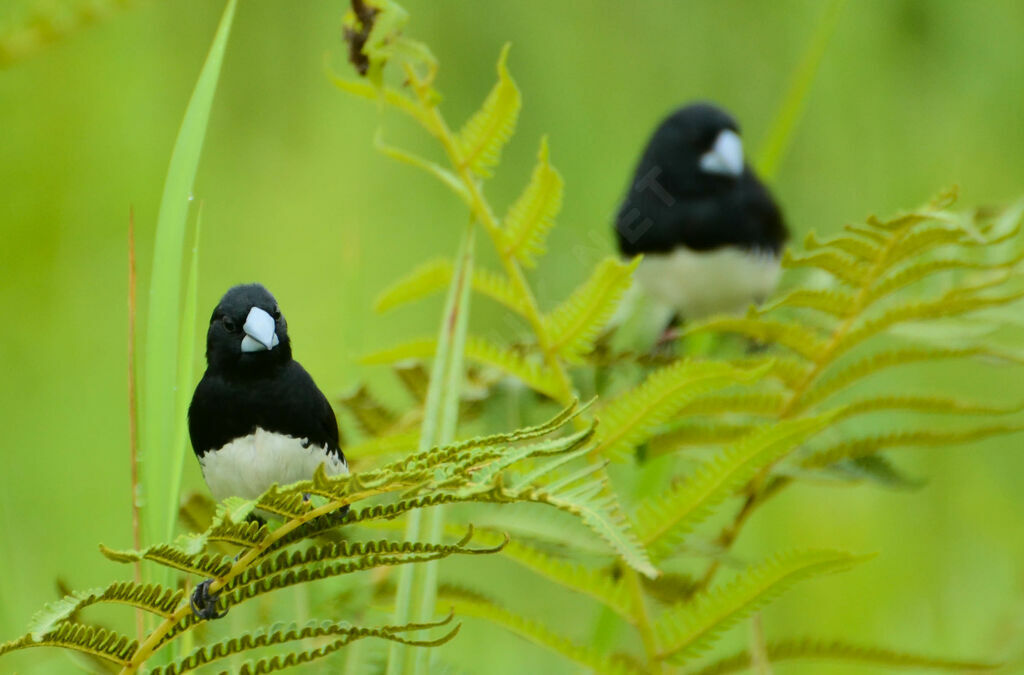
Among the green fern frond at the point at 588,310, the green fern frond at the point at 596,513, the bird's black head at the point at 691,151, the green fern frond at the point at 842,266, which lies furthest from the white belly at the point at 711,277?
the green fern frond at the point at 596,513

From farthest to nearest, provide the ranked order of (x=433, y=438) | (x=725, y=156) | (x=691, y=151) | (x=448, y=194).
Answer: (x=448, y=194)
(x=691, y=151)
(x=725, y=156)
(x=433, y=438)

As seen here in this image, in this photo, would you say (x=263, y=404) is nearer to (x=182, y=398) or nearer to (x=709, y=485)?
(x=182, y=398)

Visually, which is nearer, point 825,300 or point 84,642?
point 84,642

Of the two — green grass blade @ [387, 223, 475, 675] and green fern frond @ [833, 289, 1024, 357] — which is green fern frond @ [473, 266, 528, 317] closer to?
green grass blade @ [387, 223, 475, 675]

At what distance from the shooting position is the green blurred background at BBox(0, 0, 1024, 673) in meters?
2.35

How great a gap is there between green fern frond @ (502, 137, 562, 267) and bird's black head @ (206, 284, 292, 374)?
423 mm

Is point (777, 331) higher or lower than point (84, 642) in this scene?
higher

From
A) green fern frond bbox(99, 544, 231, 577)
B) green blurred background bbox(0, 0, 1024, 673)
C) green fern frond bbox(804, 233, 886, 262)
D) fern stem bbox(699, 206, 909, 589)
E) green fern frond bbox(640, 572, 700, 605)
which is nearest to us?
green fern frond bbox(99, 544, 231, 577)

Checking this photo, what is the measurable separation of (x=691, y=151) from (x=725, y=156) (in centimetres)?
16

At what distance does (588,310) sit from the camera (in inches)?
43.4

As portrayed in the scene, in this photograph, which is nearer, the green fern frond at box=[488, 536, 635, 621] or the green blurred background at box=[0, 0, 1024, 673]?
the green fern frond at box=[488, 536, 635, 621]

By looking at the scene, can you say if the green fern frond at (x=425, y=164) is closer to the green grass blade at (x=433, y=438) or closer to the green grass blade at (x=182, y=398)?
the green grass blade at (x=433, y=438)

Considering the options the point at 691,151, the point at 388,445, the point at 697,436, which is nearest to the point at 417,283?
the point at 388,445

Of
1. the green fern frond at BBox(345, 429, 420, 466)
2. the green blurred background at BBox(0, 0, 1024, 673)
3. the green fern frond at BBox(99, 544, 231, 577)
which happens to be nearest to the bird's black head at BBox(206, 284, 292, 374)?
the green fern frond at BBox(99, 544, 231, 577)
